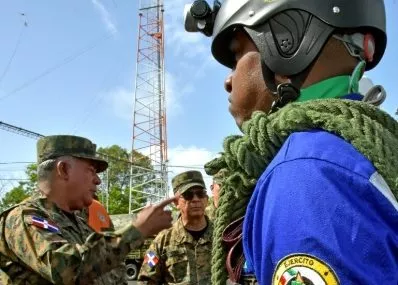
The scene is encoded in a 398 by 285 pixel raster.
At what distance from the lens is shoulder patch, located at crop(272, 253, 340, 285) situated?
0.98 meters

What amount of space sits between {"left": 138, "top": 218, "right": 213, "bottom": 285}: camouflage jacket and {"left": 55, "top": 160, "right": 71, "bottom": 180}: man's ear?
1.89m

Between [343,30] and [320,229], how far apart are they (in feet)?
2.68

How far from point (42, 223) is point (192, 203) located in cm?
260

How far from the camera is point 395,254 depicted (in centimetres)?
105

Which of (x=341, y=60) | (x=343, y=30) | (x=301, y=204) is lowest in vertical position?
(x=301, y=204)

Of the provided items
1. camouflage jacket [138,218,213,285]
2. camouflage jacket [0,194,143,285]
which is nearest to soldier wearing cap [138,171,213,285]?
camouflage jacket [138,218,213,285]

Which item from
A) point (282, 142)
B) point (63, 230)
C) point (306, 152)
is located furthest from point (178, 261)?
point (306, 152)

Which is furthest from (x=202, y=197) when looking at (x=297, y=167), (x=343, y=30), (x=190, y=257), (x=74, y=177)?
(x=297, y=167)

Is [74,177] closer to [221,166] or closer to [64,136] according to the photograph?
[64,136]

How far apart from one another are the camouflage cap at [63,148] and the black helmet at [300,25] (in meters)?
2.77

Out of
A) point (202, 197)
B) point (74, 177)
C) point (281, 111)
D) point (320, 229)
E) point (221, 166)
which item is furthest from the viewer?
point (202, 197)

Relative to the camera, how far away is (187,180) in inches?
242

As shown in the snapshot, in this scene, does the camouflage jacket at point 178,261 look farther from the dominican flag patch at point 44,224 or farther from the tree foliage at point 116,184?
the tree foliage at point 116,184

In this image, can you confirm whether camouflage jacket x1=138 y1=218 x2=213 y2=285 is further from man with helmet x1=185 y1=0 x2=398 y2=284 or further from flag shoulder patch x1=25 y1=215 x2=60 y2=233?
man with helmet x1=185 y1=0 x2=398 y2=284
